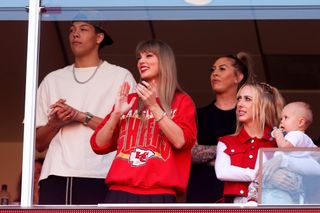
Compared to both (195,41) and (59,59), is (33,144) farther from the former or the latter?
(195,41)

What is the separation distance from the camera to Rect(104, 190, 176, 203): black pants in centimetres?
808

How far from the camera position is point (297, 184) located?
799 cm

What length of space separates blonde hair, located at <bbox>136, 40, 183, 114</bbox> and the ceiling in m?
0.46

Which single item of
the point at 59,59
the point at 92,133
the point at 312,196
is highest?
the point at 59,59

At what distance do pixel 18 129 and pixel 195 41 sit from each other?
6.12 feet

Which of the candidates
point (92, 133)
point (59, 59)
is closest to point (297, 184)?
point (92, 133)

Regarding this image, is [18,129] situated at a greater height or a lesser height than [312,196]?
greater

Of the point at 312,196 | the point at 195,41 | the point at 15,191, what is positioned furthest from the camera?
the point at 195,41

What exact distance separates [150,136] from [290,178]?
923 mm

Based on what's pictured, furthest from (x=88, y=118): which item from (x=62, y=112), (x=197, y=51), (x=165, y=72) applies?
(x=197, y=51)

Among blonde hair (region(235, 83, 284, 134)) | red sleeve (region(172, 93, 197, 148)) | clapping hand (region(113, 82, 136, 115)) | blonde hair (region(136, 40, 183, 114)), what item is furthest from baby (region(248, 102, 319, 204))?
clapping hand (region(113, 82, 136, 115))

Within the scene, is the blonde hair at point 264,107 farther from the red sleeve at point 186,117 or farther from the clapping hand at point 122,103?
the clapping hand at point 122,103

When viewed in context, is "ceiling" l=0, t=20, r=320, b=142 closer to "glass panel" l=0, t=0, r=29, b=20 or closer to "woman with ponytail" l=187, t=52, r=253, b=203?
"glass panel" l=0, t=0, r=29, b=20

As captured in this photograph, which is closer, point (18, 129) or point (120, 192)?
point (120, 192)
